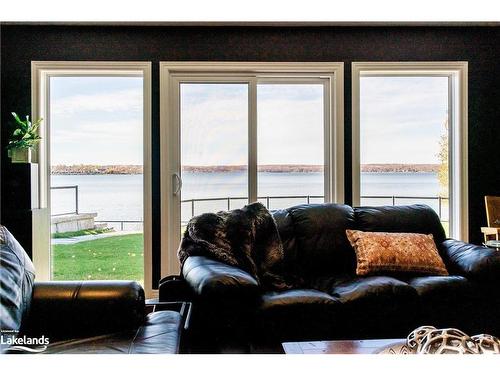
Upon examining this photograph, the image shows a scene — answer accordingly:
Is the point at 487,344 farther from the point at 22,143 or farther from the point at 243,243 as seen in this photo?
the point at 22,143

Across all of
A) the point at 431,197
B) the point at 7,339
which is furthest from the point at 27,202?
the point at 431,197

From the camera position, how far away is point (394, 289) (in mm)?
2451

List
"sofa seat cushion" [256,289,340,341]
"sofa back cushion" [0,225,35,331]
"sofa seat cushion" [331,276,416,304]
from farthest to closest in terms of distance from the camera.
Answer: "sofa seat cushion" [331,276,416,304] → "sofa seat cushion" [256,289,340,341] → "sofa back cushion" [0,225,35,331]

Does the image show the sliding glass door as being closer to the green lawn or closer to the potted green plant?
the green lawn

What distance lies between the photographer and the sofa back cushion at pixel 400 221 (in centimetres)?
313

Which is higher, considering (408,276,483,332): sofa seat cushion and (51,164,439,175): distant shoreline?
(51,164,439,175): distant shoreline

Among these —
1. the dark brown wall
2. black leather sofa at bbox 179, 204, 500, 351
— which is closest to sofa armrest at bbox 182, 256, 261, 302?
black leather sofa at bbox 179, 204, 500, 351

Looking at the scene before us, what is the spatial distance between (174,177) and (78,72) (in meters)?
1.33

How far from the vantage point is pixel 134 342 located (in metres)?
1.57

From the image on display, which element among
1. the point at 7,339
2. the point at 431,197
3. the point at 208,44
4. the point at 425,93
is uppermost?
the point at 208,44

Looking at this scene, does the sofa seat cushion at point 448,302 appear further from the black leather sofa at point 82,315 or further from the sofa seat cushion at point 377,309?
the black leather sofa at point 82,315

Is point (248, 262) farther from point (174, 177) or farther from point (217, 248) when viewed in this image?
point (174, 177)

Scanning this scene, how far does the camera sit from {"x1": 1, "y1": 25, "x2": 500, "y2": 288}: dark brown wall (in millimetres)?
3820

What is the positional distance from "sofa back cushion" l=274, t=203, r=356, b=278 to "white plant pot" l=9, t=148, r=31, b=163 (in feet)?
7.10
